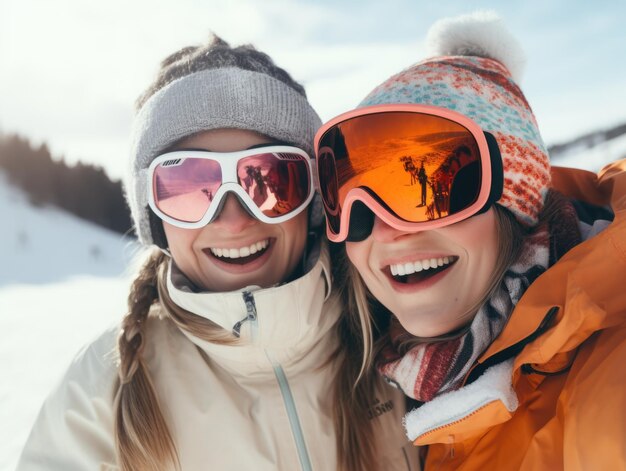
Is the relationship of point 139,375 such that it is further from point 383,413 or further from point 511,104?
point 511,104

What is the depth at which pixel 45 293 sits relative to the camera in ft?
Result: 22.3

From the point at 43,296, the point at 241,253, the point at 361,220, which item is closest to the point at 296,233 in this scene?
the point at 241,253

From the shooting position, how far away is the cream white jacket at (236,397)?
1608 mm

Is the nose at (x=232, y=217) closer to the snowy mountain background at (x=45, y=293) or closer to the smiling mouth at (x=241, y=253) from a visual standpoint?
the smiling mouth at (x=241, y=253)

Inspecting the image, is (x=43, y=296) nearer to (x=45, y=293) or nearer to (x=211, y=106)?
(x=45, y=293)

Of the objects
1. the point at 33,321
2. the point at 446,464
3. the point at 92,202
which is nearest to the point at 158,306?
the point at 446,464

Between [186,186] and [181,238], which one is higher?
[186,186]

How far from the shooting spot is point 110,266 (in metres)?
10.0

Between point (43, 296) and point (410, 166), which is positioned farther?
point (43, 296)

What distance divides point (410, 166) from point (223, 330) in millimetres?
816

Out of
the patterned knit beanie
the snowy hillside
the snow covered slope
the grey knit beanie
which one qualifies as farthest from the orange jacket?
the snow covered slope

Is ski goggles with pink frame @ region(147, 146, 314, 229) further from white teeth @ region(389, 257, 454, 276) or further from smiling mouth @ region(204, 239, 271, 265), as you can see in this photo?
white teeth @ region(389, 257, 454, 276)

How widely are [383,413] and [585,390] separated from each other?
85 cm

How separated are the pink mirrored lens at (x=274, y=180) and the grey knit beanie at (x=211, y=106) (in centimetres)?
12
